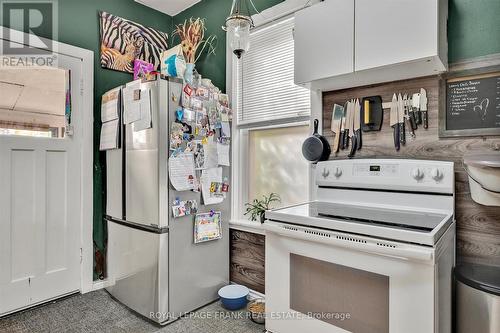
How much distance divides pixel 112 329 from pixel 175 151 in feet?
4.13

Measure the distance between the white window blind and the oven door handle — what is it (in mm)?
1006

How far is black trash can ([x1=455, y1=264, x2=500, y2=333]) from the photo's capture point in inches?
48.3

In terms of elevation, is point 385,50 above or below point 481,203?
above

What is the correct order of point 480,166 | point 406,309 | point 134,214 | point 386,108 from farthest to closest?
point 134,214 < point 386,108 < point 480,166 < point 406,309

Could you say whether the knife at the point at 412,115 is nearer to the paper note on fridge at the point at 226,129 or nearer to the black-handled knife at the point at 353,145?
the black-handled knife at the point at 353,145

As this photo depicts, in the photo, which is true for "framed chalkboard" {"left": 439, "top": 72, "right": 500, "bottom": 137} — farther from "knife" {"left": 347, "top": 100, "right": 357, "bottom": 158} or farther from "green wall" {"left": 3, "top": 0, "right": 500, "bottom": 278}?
"green wall" {"left": 3, "top": 0, "right": 500, "bottom": 278}

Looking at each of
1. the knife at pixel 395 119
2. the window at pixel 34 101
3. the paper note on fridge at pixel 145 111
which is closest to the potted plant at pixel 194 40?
the paper note on fridge at pixel 145 111

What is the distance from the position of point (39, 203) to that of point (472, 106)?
2.96 metres

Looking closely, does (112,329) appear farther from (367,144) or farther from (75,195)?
(367,144)

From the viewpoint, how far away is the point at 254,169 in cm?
261

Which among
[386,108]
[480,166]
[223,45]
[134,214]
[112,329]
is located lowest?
[112,329]

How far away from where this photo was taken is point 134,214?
2.21 m

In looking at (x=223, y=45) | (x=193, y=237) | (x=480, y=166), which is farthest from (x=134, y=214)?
(x=480, y=166)

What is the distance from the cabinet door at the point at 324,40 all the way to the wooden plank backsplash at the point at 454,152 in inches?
14.0
